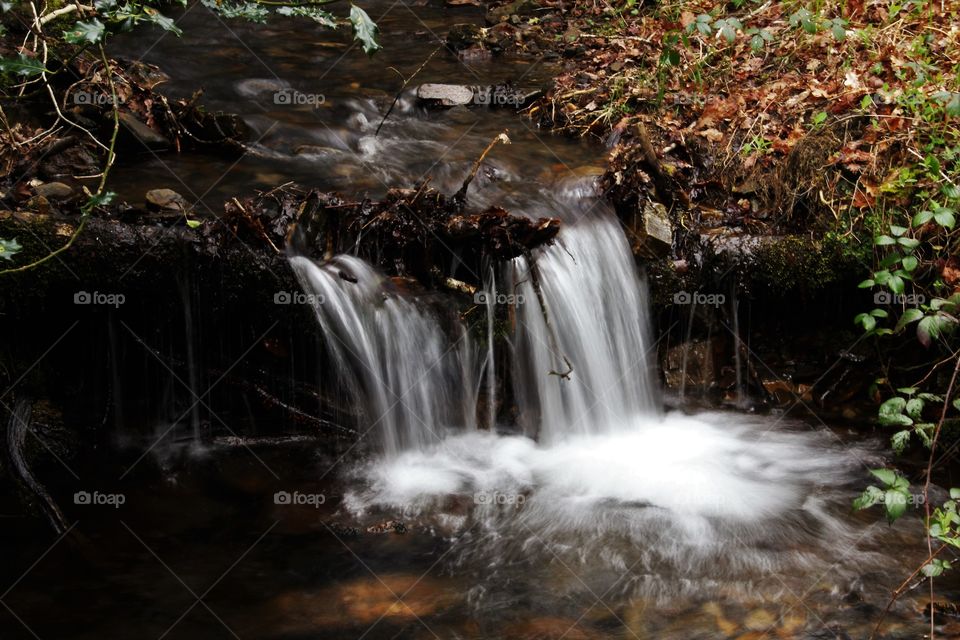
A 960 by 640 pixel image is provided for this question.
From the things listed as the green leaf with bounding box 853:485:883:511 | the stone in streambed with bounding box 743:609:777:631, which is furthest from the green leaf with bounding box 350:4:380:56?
the stone in streambed with bounding box 743:609:777:631

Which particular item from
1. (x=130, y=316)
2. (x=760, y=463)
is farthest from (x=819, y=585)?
(x=130, y=316)

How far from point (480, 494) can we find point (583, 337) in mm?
1299

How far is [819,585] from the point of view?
149 inches

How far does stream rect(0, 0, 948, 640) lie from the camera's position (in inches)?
142

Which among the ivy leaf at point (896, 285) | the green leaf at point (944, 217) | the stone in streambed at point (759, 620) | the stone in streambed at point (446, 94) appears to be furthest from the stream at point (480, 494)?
the green leaf at point (944, 217)

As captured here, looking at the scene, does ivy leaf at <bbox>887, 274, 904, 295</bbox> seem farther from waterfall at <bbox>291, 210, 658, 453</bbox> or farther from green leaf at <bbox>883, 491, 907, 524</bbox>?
waterfall at <bbox>291, 210, 658, 453</bbox>

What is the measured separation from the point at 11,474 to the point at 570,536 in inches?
108

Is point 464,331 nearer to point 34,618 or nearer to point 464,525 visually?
point 464,525

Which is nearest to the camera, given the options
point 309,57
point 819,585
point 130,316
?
point 819,585

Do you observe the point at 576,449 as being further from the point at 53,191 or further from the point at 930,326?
the point at 53,191

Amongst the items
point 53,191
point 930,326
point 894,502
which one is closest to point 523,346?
point 930,326

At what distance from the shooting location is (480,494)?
4.50 m

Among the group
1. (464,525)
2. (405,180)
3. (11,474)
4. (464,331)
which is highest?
(405,180)

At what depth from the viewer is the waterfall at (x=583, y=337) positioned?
5145mm
